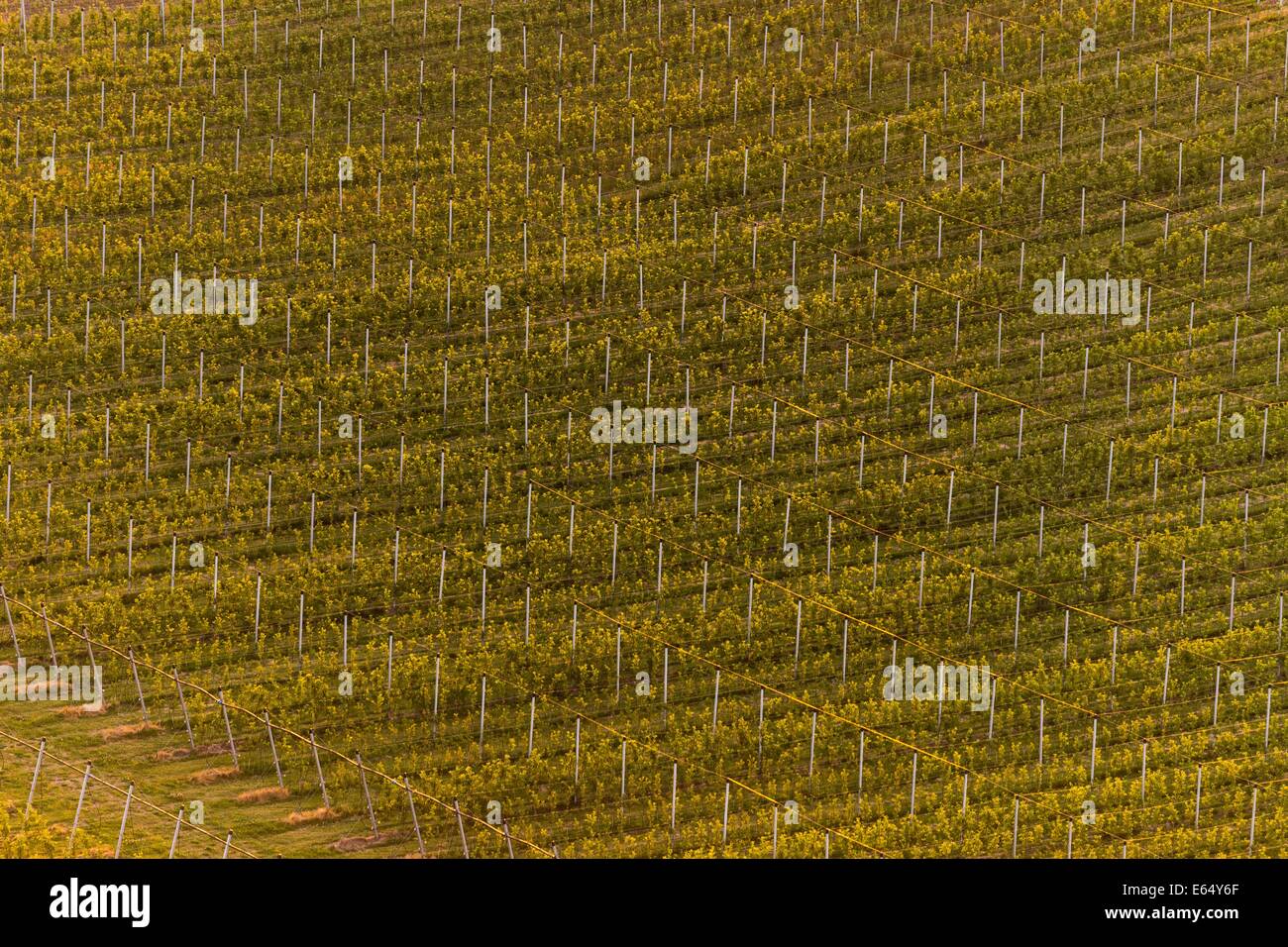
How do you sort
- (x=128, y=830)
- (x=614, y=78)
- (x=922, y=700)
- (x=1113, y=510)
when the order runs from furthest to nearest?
1. (x=614, y=78)
2. (x=1113, y=510)
3. (x=922, y=700)
4. (x=128, y=830)

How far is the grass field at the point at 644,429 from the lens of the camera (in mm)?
44812

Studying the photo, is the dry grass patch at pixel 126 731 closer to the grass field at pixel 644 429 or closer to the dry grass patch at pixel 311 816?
the grass field at pixel 644 429

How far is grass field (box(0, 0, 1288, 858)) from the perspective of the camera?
44812mm

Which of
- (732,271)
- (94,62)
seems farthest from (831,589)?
(94,62)

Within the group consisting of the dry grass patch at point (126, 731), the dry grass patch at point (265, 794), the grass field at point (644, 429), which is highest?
the grass field at point (644, 429)

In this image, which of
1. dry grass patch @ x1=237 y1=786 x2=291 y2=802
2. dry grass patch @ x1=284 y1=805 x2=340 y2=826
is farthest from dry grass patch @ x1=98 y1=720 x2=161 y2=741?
dry grass patch @ x1=284 y1=805 x2=340 y2=826

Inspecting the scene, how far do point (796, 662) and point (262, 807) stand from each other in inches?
505

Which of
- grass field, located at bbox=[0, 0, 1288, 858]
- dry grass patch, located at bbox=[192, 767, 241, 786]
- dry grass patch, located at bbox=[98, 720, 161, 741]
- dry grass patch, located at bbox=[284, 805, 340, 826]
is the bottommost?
dry grass patch, located at bbox=[284, 805, 340, 826]

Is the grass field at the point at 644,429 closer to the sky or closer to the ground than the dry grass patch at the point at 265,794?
closer to the sky

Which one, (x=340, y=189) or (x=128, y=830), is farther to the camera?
(x=340, y=189)

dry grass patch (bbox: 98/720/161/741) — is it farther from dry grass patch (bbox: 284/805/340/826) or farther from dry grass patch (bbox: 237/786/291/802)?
dry grass patch (bbox: 284/805/340/826)

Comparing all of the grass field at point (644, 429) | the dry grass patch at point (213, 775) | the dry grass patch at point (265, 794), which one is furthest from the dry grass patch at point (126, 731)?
the dry grass patch at point (265, 794)

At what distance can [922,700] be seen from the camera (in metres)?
46.3

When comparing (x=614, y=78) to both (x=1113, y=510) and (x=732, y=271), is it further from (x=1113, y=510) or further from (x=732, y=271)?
(x=1113, y=510)
